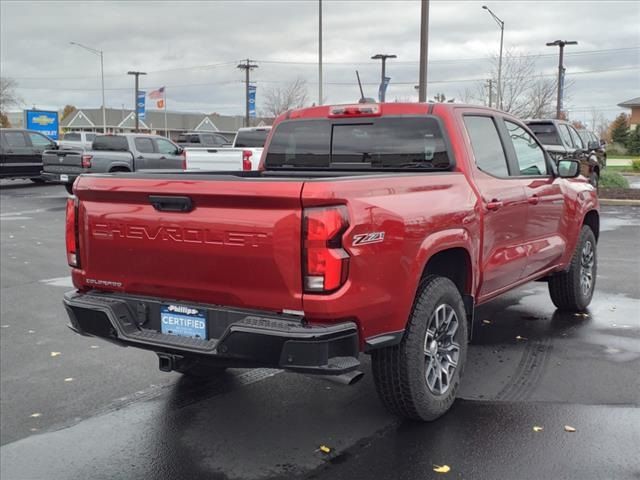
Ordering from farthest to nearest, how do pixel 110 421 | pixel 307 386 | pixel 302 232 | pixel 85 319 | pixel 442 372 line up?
1. pixel 307 386
2. pixel 110 421
3. pixel 442 372
4. pixel 85 319
5. pixel 302 232

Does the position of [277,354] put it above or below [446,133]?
below

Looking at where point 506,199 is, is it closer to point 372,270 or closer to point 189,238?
point 372,270

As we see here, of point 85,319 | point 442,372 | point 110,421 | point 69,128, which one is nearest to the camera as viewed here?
point 85,319

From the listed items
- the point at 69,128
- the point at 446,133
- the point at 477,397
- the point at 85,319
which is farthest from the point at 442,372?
the point at 69,128

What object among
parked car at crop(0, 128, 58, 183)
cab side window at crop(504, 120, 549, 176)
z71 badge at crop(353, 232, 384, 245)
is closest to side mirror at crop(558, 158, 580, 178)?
cab side window at crop(504, 120, 549, 176)

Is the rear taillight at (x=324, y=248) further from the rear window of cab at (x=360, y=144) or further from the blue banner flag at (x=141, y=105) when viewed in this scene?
the blue banner flag at (x=141, y=105)

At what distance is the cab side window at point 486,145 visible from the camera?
5.01m

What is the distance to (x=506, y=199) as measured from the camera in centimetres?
507

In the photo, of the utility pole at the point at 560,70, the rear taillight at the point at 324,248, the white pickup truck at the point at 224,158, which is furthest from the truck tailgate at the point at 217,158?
the utility pole at the point at 560,70

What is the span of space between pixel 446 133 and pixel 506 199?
72 centimetres

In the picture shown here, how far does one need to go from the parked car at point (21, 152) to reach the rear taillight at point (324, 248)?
71.8 ft

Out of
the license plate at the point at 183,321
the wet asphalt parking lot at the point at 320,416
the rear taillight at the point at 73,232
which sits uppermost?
the rear taillight at the point at 73,232

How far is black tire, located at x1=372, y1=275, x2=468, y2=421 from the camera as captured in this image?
12.9 feet

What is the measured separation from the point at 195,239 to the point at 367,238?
928 millimetres
